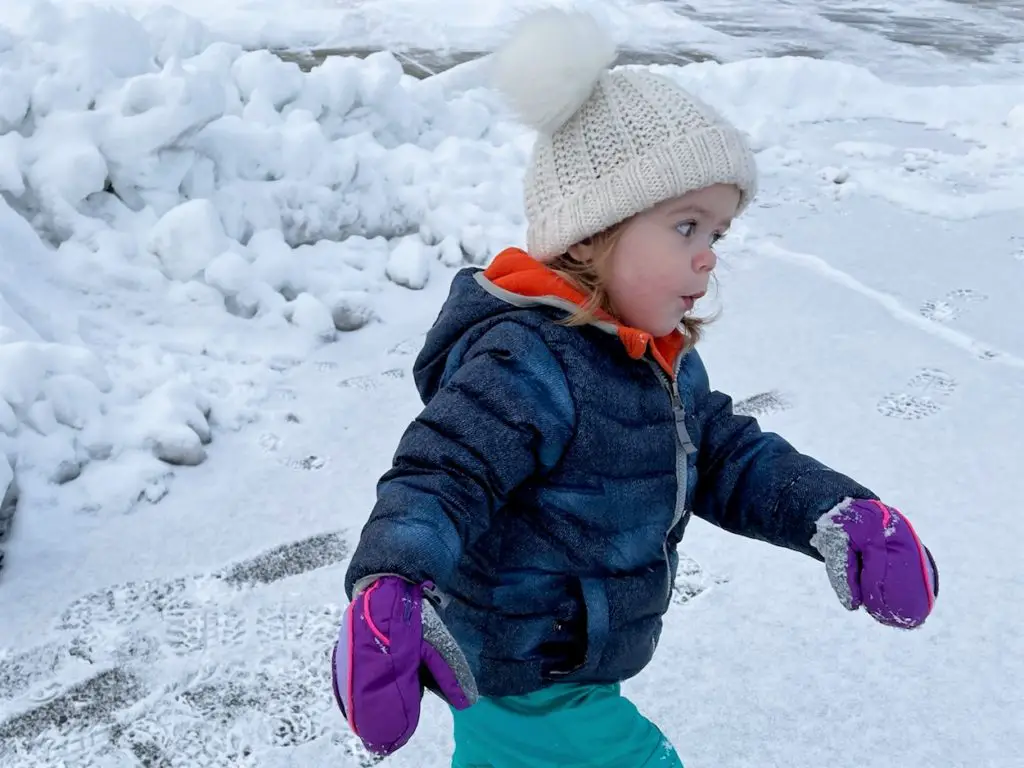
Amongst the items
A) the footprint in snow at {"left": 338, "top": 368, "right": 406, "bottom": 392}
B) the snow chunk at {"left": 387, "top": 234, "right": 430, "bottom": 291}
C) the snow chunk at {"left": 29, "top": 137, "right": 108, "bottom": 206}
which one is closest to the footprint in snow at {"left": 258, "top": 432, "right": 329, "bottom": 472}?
the footprint in snow at {"left": 338, "top": 368, "right": 406, "bottom": 392}

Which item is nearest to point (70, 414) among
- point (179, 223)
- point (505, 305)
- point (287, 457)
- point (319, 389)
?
point (287, 457)

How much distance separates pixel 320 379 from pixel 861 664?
171 cm

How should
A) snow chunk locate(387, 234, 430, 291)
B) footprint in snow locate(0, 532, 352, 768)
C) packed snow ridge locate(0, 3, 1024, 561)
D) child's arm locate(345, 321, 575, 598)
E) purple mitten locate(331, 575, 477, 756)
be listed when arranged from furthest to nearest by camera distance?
1. snow chunk locate(387, 234, 430, 291)
2. packed snow ridge locate(0, 3, 1024, 561)
3. footprint in snow locate(0, 532, 352, 768)
4. child's arm locate(345, 321, 575, 598)
5. purple mitten locate(331, 575, 477, 756)

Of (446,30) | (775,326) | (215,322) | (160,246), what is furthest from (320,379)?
(446,30)

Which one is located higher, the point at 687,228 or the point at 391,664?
the point at 687,228

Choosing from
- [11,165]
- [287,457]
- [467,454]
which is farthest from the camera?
[11,165]

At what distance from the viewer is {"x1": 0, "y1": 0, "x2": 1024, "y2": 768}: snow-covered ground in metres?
2.07

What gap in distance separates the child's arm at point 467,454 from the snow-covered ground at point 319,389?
0.88 meters

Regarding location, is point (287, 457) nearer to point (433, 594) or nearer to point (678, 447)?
point (678, 447)

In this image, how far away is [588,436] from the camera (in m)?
1.36

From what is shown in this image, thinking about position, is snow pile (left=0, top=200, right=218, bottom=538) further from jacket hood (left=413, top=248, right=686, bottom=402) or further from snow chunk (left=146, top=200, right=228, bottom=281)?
jacket hood (left=413, top=248, right=686, bottom=402)

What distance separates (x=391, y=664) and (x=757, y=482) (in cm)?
70

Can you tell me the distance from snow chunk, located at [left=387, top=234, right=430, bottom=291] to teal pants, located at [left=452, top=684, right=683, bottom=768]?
2432mm

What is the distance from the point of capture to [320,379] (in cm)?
319
